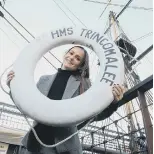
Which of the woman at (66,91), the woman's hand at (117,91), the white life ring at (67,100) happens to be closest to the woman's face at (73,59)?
the woman at (66,91)

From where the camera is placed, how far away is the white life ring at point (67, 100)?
3.85 ft

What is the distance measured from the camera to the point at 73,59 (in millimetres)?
1441

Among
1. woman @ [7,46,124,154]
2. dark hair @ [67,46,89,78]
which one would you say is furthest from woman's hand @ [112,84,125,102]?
dark hair @ [67,46,89,78]

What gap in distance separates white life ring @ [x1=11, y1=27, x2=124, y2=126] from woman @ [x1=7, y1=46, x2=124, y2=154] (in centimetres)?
8

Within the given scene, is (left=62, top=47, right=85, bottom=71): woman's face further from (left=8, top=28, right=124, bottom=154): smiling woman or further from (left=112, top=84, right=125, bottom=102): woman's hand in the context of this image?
(left=112, top=84, right=125, bottom=102): woman's hand

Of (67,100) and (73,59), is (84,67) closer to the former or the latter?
(73,59)

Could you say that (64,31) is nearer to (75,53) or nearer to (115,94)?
(75,53)

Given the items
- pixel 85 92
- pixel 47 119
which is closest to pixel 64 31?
pixel 85 92

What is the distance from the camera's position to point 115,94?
4.15 feet

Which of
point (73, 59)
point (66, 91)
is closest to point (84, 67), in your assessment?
point (73, 59)

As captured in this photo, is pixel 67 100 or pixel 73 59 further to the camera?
pixel 73 59

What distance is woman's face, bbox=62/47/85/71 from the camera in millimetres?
1419

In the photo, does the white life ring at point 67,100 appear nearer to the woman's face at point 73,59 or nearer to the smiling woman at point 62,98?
the smiling woman at point 62,98

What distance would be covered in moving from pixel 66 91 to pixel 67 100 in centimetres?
10
